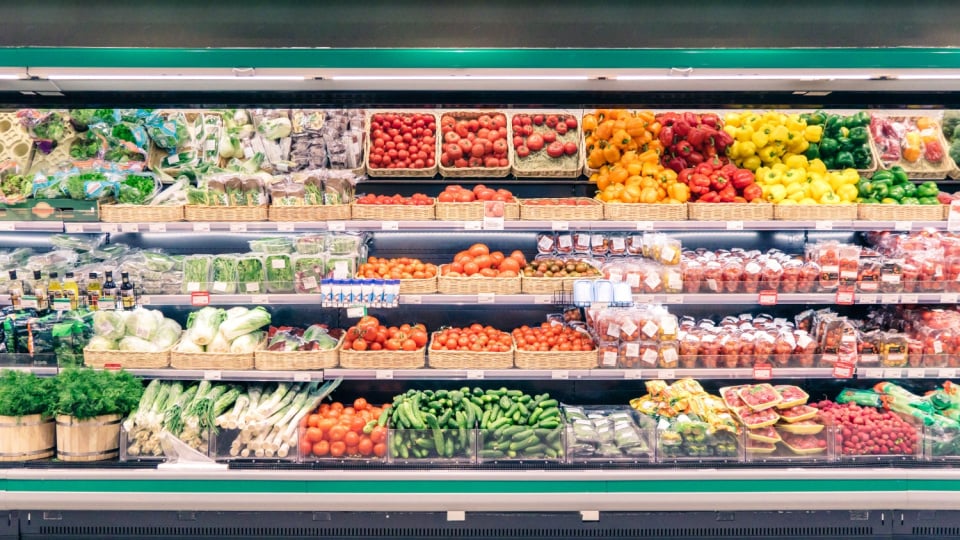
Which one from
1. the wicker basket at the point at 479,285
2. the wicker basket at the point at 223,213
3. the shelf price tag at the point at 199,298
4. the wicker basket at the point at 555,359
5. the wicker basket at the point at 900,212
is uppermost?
the wicker basket at the point at 223,213

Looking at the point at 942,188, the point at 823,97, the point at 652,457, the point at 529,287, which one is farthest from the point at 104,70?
the point at 942,188

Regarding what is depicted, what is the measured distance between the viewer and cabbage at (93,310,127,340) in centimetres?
390

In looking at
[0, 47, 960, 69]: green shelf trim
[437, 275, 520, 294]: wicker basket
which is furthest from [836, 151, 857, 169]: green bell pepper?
[437, 275, 520, 294]: wicker basket

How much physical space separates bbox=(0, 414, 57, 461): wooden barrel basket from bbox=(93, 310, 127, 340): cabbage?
58 cm

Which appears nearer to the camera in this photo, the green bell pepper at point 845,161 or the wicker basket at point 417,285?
the wicker basket at point 417,285

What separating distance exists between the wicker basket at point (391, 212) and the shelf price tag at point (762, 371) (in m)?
2.11

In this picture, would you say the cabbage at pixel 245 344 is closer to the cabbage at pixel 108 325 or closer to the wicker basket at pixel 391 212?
the cabbage at pixel 108 325

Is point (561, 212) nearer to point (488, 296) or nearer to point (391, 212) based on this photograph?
point (488, 296)

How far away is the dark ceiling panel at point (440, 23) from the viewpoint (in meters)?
3.83

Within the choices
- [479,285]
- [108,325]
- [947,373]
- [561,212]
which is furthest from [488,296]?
[947,373]

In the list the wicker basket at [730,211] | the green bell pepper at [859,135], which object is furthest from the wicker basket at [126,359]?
the green bell pepper at [859,135]

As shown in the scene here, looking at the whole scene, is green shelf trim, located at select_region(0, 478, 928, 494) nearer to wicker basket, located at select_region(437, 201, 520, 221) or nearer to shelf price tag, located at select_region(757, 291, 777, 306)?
shelf price tag, located at select_region(757, 291, 777, 306)

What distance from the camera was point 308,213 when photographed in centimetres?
377

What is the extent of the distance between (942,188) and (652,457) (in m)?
2.92
